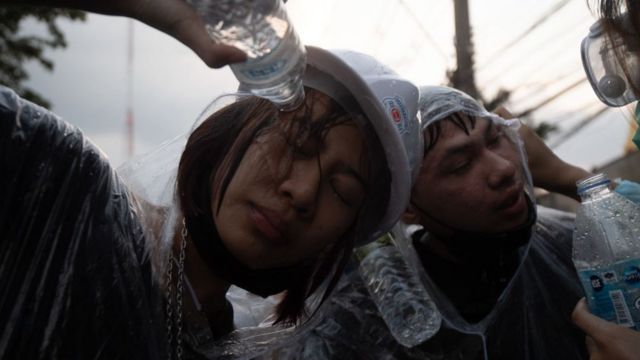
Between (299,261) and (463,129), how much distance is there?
47.8 inches

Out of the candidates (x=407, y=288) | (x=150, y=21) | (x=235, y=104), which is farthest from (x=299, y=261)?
(x=150, y=21)

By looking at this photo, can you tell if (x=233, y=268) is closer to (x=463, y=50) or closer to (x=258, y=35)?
(x=258, y=35)

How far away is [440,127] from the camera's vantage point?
254 centimetres

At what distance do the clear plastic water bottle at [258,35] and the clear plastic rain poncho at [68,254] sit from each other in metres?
0.43

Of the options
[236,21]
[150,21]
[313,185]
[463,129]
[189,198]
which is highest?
[150,21]

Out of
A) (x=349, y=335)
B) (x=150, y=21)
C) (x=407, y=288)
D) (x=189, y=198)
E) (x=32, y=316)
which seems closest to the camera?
(x=150, y=21)

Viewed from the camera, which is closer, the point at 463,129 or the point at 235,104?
the point at 235,104

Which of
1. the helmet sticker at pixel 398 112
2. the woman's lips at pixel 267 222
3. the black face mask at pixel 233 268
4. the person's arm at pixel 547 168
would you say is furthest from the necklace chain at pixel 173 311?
the person's arm at pixel 547 168

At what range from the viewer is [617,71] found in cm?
185

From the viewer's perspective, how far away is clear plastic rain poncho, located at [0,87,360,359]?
1048 mm

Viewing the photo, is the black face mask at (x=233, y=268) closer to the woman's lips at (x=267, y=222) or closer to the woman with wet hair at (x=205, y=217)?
the woman with wet hair at (x=205, y=217)

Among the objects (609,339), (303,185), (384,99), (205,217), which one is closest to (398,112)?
(384,99)

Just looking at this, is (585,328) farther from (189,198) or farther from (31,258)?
(31,258)

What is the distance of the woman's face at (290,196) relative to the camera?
1.54 m
